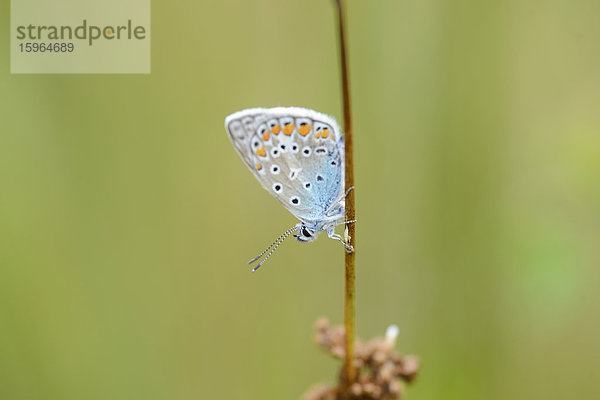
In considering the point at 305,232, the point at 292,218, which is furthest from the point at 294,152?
the point at 292,218

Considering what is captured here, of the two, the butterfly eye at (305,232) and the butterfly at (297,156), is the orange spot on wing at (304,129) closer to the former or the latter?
the butterfly at (297,156)

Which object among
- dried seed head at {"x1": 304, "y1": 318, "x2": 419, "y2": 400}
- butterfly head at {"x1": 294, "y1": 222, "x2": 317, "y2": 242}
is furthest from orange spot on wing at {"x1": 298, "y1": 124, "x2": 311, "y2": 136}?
dried seed head at {"x1": 304, "y1": 318, "x2": 419, "y2": 400}

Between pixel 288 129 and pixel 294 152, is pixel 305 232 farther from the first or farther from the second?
pixel 288 129

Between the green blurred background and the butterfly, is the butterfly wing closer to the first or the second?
the butterfly

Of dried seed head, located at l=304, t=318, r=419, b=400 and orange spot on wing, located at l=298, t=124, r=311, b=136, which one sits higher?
orange spot on wing, located at l=298, t=124, r=311, b=136

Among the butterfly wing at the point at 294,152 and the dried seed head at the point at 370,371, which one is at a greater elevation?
the butterfly wing at the point at 294,152

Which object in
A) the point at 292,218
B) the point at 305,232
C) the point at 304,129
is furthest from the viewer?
the point at 292,218

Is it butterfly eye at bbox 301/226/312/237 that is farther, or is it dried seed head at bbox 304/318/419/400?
butterfly eye at bbox 301/226/312/237

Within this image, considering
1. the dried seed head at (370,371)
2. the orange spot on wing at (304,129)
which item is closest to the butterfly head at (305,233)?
the orange spot on wing at (304,129)
